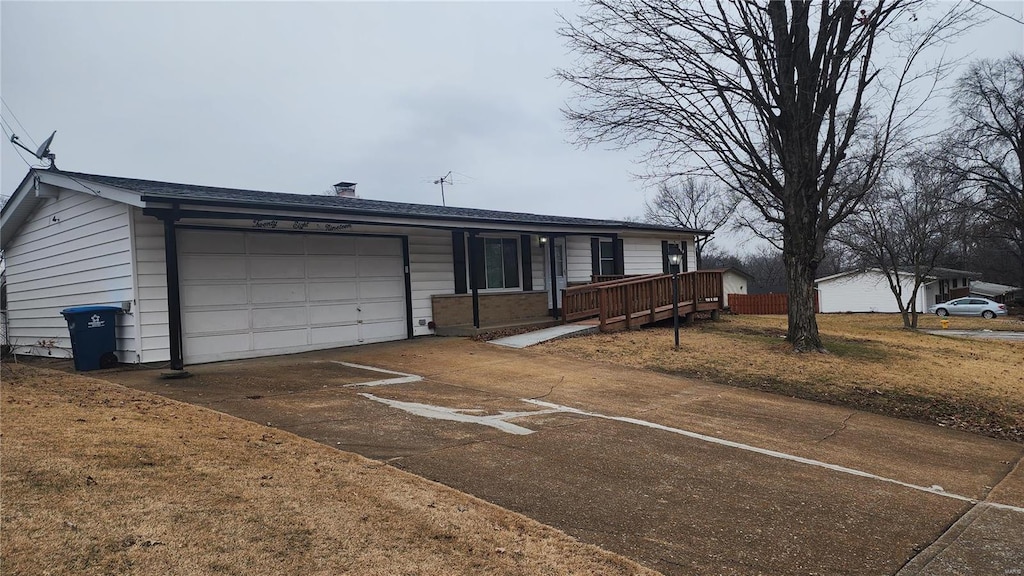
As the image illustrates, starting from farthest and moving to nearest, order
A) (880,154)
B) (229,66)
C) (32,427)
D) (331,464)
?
1. (229,66)
2. (880,154)
3. (32,427)
4. (331,464)

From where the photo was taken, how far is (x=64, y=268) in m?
11.9

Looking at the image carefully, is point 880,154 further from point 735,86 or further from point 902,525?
point 902,525

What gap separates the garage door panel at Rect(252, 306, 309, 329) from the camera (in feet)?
36.4

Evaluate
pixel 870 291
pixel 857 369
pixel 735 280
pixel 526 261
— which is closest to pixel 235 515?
pixel 857 369

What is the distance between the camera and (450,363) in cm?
998

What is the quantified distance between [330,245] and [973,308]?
143 feet

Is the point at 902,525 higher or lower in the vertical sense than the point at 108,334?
lower

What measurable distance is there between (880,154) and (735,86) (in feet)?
10.2

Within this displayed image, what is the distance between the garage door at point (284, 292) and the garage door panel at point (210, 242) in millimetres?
15

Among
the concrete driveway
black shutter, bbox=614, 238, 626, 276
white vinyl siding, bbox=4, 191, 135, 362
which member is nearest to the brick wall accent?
black shutter, bbox=614, 238, 626, 276

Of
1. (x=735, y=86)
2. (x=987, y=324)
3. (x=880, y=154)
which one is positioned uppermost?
(x=735, y=86)

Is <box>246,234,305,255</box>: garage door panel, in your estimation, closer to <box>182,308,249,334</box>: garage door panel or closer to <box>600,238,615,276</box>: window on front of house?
<box>182,308,249,334</box>: garage door panel

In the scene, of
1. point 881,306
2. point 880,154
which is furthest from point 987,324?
point 880,154

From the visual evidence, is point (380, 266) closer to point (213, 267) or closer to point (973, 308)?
point (213, 267)
